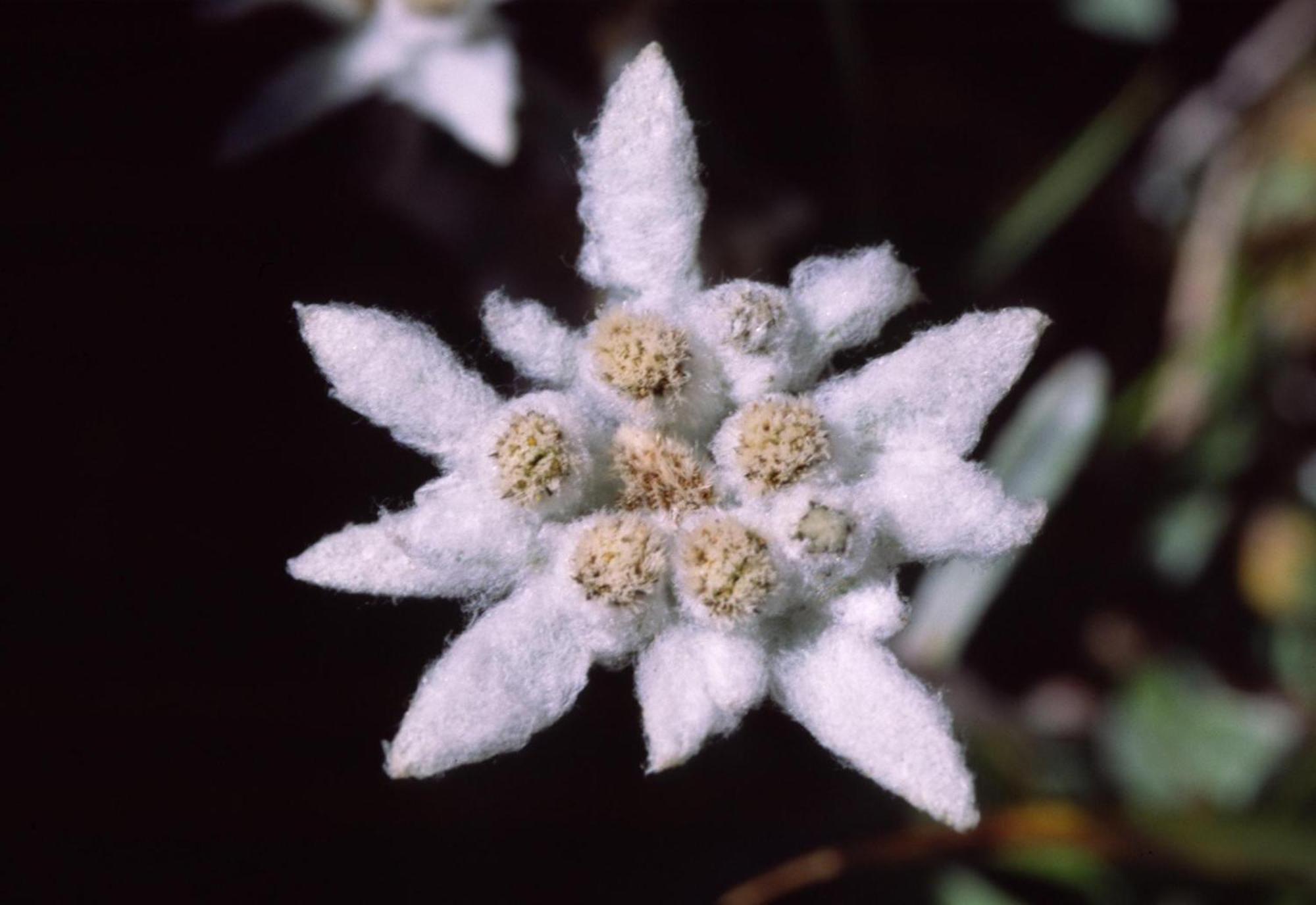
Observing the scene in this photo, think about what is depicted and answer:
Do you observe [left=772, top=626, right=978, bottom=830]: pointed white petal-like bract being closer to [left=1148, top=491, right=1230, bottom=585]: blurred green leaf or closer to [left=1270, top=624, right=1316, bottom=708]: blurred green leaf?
[left=1148, top=491, right=1230, bottom=585]: blurred green leaf

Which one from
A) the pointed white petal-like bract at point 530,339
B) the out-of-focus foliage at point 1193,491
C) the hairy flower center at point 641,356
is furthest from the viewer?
the out-of-focus foliage at point 1193,491

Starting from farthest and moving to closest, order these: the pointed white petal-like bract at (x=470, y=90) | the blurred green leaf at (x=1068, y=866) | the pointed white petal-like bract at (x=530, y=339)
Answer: the blurred green leaf at (x=1068, y=866) → the pointed white petal-like bract at (x=470, y=90) → the pointed white petal-like bract at (x=530, y=339)

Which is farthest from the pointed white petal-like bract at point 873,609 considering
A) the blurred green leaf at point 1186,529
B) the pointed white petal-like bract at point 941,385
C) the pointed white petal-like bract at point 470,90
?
the blurred green leaf at point 1186,529

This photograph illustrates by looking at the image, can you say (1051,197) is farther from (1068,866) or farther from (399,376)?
(399,376)

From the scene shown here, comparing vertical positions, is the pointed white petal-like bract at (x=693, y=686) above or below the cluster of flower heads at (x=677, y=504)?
below

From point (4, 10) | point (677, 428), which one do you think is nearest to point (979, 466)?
point (677, 428)

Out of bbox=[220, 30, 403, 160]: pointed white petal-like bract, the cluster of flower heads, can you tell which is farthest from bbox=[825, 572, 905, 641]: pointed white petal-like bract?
bbox=[220, 30, 403, 160]: pointed white petal-like bract

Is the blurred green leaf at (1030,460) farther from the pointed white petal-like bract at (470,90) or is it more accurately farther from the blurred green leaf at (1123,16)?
the pointed white petal-like bract at (470,90)

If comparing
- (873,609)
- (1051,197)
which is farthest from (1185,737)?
(873,609)

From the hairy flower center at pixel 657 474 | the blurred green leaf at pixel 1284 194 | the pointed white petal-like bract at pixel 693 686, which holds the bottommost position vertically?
the pointed white petal-like bract at pixel 693 686
